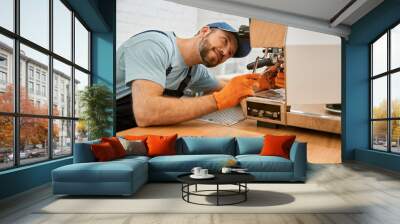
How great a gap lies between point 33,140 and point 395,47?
22.6 feet

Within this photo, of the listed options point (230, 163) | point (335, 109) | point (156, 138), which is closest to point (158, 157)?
point (156, 138)

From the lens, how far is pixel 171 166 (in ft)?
21.0

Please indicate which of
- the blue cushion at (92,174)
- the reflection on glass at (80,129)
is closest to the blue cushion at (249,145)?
the blue cushion at (92,174)

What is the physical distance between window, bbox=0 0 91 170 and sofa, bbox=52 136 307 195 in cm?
74

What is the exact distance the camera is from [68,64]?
759 centimetres

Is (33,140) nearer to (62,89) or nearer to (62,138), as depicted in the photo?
(62,138)

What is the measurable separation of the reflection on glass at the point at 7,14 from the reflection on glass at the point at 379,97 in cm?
716

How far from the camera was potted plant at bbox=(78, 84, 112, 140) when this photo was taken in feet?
27.2

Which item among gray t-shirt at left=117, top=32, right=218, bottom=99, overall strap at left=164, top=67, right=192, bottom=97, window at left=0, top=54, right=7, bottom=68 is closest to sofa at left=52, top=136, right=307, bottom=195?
window at left=0, top=54, right=7, bottom=68

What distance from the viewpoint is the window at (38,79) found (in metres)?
5.25

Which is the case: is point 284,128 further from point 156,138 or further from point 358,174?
point 156,138

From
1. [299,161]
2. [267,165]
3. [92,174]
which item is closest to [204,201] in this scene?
[92,174]

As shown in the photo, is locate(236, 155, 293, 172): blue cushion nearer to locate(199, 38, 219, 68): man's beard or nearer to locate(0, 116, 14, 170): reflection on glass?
locate(0, 116, 14, 170): reflection on glass

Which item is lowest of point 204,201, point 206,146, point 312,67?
point 204,201
